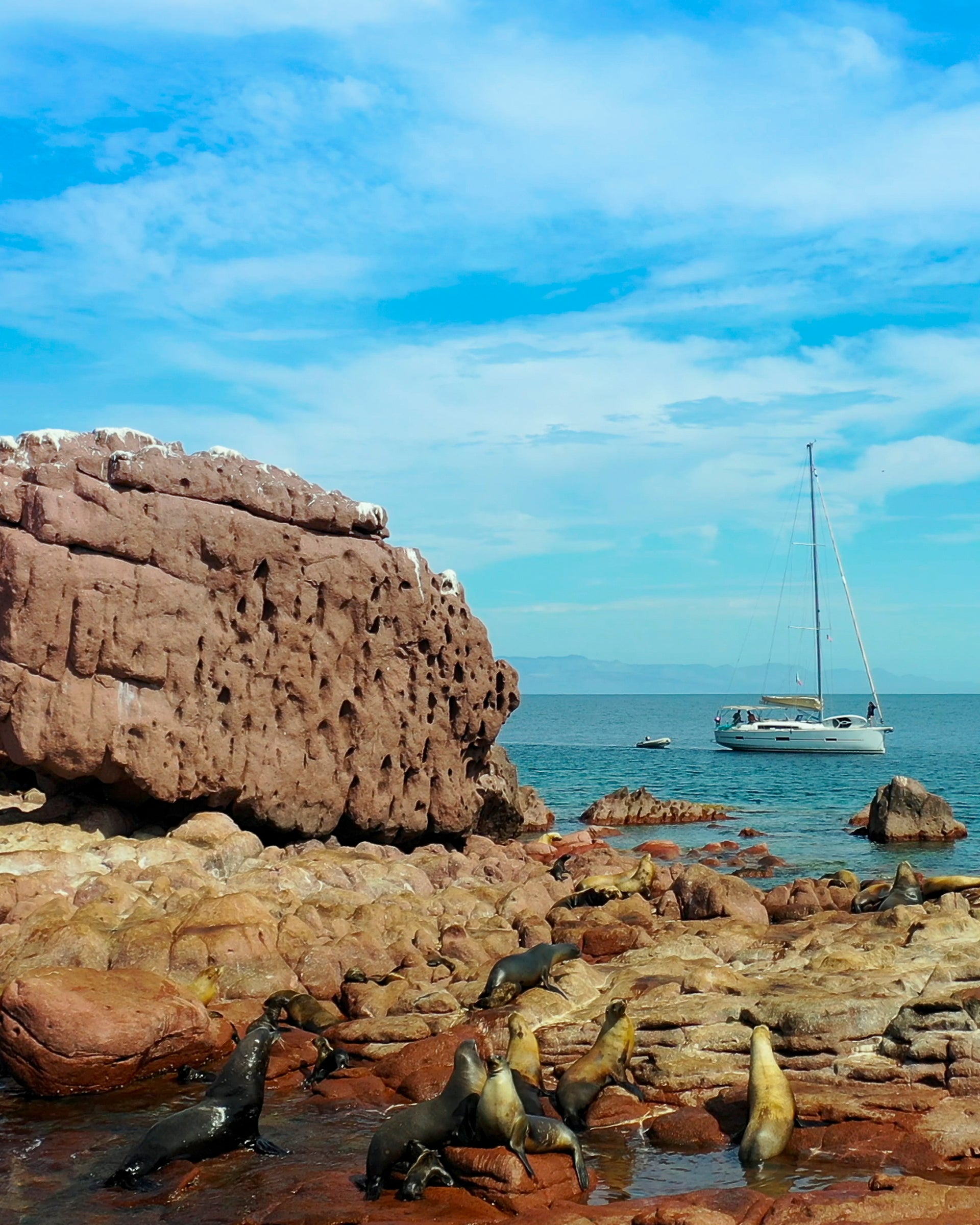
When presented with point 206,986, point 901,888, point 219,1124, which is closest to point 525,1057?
point 219,1124

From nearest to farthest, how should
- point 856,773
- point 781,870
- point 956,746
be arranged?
point 781,870 < point 856,773 < point 956,746

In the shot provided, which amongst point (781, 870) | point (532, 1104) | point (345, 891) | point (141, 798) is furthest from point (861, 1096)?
point (781, 870)

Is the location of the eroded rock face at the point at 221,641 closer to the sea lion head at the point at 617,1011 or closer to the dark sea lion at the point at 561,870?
the dark sea lion at the point at 561,870

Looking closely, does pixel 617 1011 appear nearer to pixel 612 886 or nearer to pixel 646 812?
pixel 612 886

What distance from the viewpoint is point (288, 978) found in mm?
16781

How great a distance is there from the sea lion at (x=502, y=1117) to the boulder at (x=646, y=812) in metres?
35.7

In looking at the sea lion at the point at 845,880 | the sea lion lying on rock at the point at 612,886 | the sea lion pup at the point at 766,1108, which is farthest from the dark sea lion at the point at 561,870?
the sea lion pup at the point at 766,1108

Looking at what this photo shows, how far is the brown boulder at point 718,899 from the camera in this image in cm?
2178

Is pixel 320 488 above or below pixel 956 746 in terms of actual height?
above

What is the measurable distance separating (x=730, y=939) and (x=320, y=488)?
43.1ft

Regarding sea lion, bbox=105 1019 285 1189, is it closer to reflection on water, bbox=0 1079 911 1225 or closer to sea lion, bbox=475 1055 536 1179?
reflection on water, bbox=0 1079 911 1225

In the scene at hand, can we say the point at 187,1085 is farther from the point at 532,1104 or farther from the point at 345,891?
the point at 345,891

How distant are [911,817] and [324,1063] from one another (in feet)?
93.9

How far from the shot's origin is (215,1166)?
11078 mm
